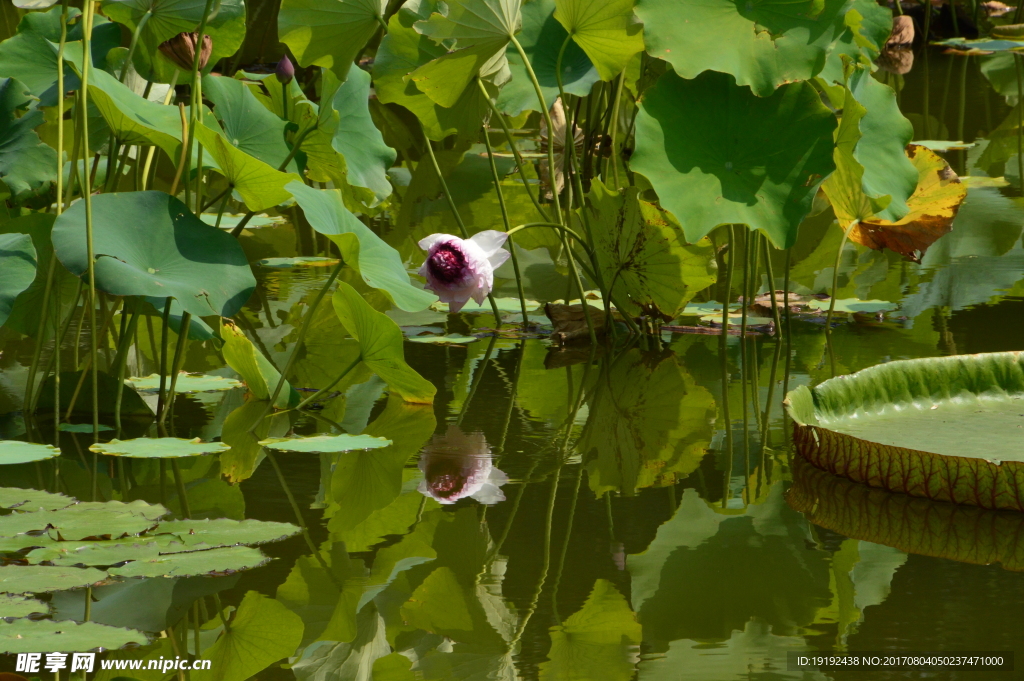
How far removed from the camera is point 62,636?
105 centimetres

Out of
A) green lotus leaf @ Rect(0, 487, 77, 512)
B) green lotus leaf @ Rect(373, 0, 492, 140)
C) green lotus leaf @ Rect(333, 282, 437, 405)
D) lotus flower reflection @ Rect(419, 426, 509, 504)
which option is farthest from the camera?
green lotus leaf @ Rect(373, 0, 492, 140)

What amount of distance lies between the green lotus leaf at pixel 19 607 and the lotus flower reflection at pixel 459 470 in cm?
53

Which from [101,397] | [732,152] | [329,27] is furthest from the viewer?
[329,27]

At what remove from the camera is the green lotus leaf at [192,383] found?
200 cm

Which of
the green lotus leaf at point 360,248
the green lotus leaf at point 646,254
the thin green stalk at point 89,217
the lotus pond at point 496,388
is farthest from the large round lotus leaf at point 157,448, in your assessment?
the green lotus leaf at point 646,254

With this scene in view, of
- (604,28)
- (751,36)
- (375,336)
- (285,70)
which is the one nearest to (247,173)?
(375,336)

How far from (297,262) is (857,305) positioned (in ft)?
5.00

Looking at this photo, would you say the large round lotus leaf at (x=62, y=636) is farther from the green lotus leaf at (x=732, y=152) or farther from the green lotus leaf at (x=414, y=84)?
the green lotus leaf at (x=414, y=84)

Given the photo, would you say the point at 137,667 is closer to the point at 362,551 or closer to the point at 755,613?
the point at 362,551

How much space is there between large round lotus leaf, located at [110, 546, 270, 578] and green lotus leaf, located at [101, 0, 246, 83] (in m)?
1.02

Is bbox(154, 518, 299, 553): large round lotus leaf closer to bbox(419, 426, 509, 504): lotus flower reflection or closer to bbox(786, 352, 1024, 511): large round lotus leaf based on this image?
bbox(419, 426, 509, 504): lotus flower reflection

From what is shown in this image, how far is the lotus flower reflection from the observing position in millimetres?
1539

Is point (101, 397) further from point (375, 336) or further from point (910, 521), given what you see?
point (910, 521)

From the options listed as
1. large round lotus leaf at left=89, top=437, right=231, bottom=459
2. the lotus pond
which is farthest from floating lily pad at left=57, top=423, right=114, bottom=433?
large round lotus leaf at left=89, top=437, right=231, bottom=459
